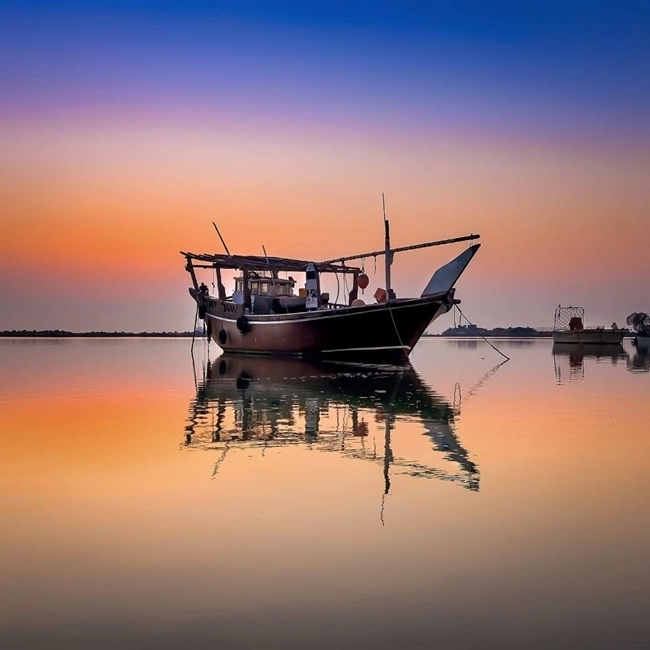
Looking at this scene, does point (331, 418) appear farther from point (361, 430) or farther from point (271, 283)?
point (271, 283)

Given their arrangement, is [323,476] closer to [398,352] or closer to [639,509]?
[639,509]

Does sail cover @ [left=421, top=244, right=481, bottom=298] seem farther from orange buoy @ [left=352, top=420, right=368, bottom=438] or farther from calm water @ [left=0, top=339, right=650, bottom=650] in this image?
orange buoy @ [left=352, top=420, right=368, bottom=438]

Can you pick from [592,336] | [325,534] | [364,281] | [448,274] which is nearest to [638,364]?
[448,274]

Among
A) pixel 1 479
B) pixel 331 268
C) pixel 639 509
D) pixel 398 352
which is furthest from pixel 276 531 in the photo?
pixel 331 268

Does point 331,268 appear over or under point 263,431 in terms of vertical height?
over

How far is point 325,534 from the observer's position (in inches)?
249

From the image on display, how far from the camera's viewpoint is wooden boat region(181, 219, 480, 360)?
106ft

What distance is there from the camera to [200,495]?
7859 mm

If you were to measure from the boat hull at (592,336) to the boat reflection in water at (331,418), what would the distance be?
6305 centimetres

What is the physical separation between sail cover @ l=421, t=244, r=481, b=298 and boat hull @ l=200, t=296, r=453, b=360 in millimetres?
731

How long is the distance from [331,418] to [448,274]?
61.7ft

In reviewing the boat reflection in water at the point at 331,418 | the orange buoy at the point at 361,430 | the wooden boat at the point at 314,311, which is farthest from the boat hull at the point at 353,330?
the orange buoy at the point at 361,430

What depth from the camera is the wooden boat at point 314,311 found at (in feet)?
106

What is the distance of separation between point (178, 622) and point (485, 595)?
199 centimetres
